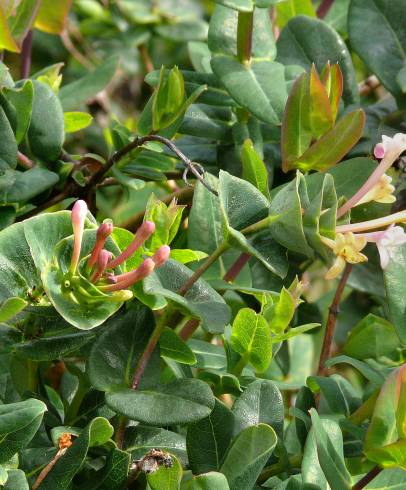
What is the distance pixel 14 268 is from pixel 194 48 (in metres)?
0.46

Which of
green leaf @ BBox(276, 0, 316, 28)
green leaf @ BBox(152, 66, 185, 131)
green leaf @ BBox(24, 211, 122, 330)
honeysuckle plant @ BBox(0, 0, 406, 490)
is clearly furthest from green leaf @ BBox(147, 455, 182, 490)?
green leaf @ BBox(276, 0, 316, 28)

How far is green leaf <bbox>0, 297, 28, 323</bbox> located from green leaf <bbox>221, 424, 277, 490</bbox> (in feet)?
0.54

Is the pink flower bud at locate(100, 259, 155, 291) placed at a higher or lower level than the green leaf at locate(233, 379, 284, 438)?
higher

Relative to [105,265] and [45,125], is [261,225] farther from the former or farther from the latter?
Answer: [45,125]

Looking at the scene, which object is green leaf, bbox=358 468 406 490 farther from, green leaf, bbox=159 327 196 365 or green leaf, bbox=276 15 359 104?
green leaf, bbox=276 15 359 104

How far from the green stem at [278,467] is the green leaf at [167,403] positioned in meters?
0.09

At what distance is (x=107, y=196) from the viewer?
4.20ft

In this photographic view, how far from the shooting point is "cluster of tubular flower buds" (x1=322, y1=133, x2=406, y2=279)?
0.61 metres

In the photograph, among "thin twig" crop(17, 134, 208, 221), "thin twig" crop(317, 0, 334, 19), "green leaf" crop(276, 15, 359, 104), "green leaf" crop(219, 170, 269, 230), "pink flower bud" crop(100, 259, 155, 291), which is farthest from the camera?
"thin twig" crop(317, 0, 334, 19)

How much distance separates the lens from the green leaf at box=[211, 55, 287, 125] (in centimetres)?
75

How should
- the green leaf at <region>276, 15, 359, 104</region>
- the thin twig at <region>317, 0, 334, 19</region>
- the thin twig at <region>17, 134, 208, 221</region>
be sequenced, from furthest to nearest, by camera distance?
the thin twig at <region>317, 0, 334, 19</region>
the green leaf at <region>276, 15, 359, 104</region>
the thin twig at <region>17, 134, 208, 221</region>

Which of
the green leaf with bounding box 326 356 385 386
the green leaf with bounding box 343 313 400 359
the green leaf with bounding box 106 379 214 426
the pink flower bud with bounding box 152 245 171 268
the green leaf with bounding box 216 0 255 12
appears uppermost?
the green leaf with bounding box 216 0 255 12

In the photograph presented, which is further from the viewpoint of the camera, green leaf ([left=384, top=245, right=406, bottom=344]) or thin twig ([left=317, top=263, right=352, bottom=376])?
thin twig ([left=317, top=263, right=352, bottom=376])

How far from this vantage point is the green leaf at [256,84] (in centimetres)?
75
